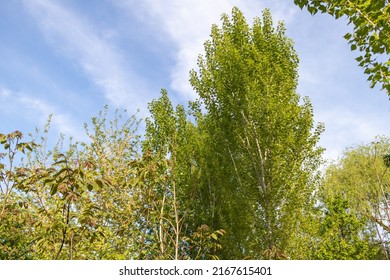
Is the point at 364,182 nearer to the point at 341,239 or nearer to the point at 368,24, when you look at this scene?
the point at 341,239

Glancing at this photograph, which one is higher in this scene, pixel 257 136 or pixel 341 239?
pixel 257 136

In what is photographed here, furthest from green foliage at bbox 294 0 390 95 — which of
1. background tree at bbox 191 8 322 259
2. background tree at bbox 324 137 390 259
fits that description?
background tree at bbox 324 137 390 259

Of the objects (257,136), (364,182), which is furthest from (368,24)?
(364,182)

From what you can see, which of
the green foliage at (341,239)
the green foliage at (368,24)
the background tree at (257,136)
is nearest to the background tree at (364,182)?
the green foliage at (341,239)

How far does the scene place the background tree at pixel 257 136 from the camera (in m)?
10.8

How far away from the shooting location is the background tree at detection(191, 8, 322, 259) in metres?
10.8

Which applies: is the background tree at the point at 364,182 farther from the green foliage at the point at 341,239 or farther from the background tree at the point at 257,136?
the background tree at the point at 257,136

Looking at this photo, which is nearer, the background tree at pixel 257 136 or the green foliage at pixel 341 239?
the background tree at pixel 257 136

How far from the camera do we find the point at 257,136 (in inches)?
444

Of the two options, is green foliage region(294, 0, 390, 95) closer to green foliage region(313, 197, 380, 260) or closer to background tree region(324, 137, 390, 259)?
green foliage region(313, 197, 380, 260)

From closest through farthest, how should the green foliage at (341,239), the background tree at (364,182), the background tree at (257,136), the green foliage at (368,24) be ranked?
the green foliage at (368,24) < the background tree at (257,136) < the green foliage at (341,239) < the background tree at (364,182)

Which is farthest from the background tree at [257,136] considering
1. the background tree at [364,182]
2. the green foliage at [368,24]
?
the background tree at [364,182]

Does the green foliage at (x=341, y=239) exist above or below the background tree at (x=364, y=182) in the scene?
below

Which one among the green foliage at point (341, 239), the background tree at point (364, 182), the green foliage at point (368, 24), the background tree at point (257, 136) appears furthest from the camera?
the background tree at point (364, 182)
